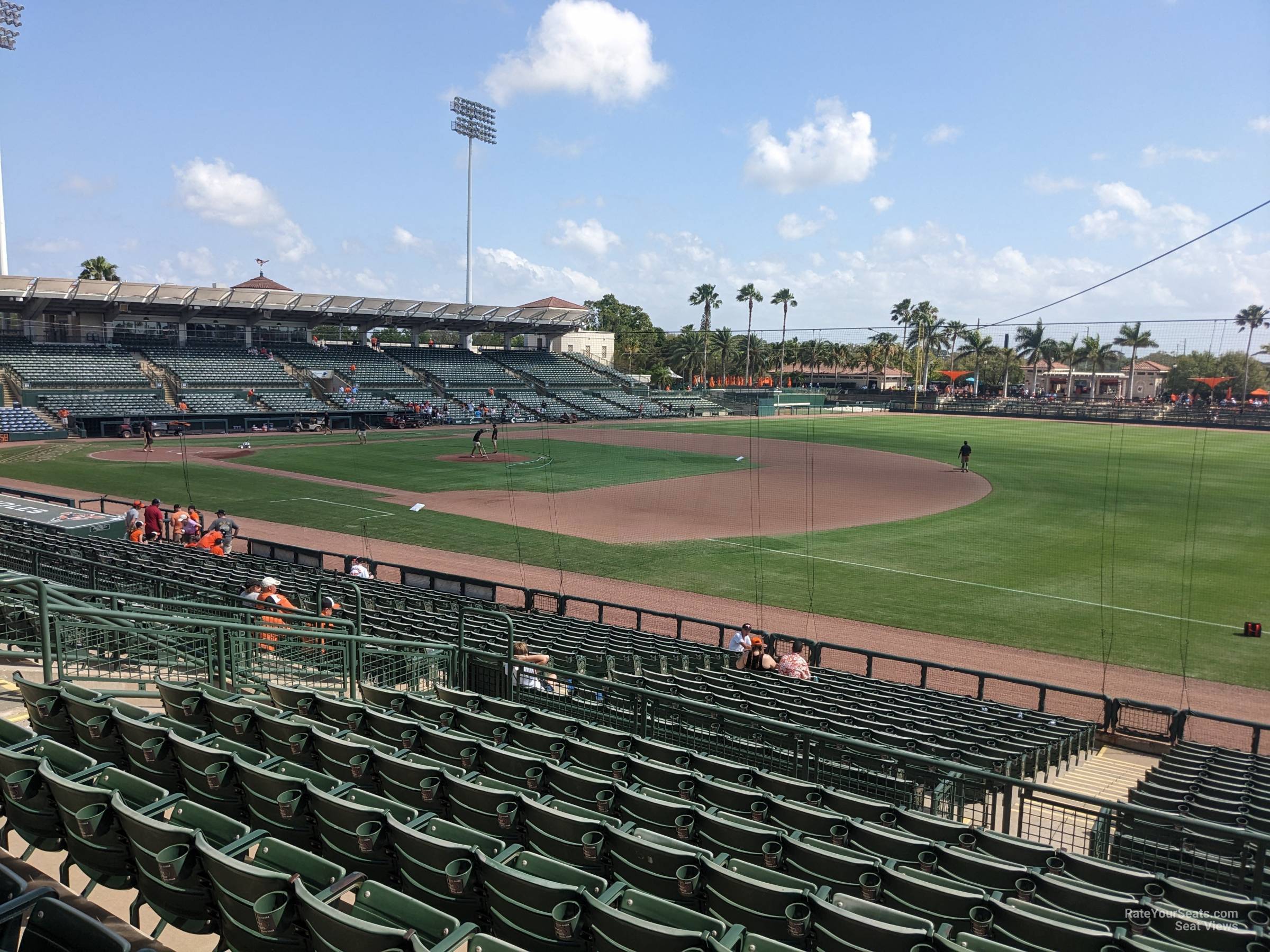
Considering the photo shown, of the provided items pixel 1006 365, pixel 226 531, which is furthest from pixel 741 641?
pixel 1006 365

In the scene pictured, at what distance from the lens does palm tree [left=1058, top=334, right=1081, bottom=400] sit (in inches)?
1292

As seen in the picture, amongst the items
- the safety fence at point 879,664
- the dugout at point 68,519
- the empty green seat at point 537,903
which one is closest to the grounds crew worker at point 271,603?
the safety fence at point 879,664

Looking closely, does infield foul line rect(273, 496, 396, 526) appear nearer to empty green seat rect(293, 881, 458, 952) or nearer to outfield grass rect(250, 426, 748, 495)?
outfield grass rect(250, 426, 748, 495)

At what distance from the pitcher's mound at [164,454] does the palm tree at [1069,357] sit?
43586mm

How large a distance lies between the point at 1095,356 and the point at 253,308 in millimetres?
67153

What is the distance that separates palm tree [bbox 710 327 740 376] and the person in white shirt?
89007 mm

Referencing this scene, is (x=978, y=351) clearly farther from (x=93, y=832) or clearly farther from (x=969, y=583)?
(x=93, y=832)

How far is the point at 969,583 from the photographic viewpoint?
24.6m

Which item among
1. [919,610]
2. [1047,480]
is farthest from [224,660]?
[1047,480]

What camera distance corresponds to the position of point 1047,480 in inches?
1626

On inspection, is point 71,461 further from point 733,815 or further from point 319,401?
point 733,815

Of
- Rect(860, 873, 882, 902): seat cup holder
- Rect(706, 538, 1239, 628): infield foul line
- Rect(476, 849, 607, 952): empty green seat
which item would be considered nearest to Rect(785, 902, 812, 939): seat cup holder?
Rect(860, 873, 882, 902): seat cup holder

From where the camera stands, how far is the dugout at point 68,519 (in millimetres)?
21047

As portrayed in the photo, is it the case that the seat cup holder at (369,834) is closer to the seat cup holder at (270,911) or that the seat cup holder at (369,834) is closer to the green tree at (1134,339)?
the seat cup holder at (270,911)
